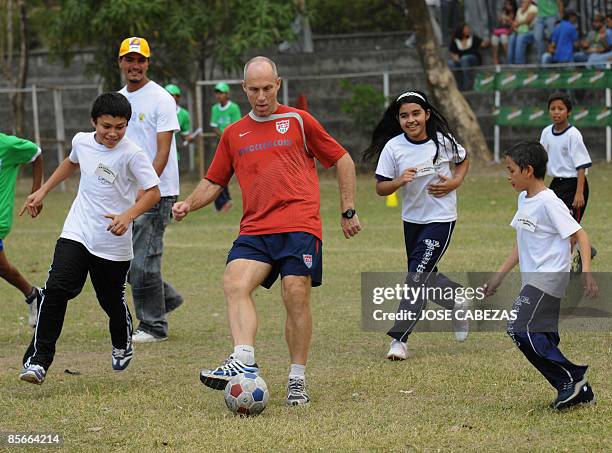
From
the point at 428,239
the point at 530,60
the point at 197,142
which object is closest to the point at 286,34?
the point at 197,142

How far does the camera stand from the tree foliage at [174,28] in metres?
23.7

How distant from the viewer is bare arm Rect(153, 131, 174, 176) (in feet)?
28.8

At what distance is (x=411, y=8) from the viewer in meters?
22.8

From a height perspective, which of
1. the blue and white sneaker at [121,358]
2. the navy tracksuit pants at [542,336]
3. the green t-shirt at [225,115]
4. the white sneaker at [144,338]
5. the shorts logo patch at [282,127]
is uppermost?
the shorts logo patch at [282,127]

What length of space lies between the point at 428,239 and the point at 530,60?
16736 millimetres

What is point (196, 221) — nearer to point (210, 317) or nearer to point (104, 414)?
point (210, 317)

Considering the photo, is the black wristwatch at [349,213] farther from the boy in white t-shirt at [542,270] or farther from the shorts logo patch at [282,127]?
the boy in white t-shirt at [542,270]

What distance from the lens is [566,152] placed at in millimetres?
11211

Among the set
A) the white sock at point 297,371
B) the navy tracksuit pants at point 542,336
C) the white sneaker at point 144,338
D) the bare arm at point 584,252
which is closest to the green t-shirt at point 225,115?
the white sneaker at point 144,338

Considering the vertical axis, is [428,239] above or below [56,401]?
above

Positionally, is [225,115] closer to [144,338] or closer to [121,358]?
[144,338]

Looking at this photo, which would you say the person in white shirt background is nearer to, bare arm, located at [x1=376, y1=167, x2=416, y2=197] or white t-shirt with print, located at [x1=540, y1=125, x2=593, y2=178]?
bare arm, located at [x1=376, y1=167, x2=416, y2=197]

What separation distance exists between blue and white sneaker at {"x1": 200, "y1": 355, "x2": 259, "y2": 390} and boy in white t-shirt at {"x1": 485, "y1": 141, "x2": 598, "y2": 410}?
1.46 m

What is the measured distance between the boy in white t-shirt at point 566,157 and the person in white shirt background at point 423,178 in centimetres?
271
